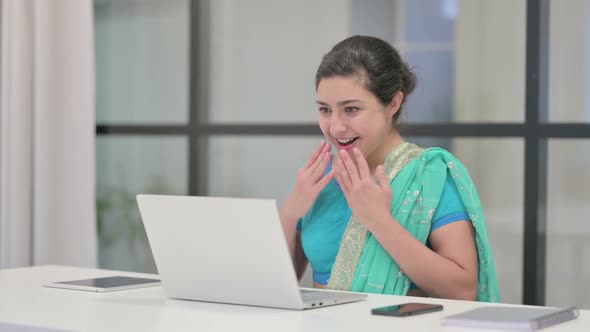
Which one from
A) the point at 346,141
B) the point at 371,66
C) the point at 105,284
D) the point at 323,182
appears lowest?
the point at 105,284

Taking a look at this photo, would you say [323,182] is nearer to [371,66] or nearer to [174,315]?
[371,66]

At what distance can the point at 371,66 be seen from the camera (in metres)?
2.24

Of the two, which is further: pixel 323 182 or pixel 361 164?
pixel 323 182

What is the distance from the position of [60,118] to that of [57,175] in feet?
0.79

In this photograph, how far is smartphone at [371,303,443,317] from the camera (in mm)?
1561

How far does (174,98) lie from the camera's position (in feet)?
12.5

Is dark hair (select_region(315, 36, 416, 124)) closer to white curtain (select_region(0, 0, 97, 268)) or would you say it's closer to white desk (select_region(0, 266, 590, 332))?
white desk (select_region(0, 266, 590, 332))

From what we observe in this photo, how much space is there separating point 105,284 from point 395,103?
863mm

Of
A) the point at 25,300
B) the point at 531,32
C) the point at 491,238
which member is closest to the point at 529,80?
the point at 531,32

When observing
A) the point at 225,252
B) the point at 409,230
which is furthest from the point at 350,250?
the point at 225,252

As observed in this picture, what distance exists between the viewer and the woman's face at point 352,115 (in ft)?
7.30

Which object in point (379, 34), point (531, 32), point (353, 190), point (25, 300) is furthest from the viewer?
point (379, 34)

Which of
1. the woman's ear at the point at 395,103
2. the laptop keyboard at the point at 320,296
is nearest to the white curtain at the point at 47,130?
the woman's ear at the point at 395,103

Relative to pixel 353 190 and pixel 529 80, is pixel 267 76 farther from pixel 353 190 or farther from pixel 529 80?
pixel 353 190
